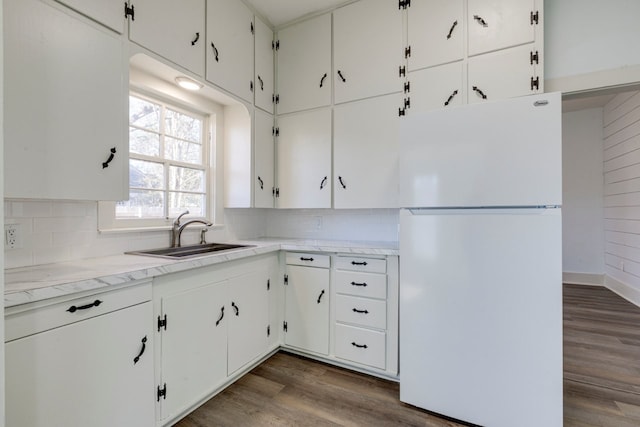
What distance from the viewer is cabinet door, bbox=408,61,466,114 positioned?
202 cm

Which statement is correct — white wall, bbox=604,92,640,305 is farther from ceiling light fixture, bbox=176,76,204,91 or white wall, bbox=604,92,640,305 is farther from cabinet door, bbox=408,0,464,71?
ceiling light fixture, bbox=176,76,204,91

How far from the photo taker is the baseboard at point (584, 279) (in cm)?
461

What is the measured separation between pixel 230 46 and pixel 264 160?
0.92 m

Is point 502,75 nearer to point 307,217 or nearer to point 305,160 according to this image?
point 305,160

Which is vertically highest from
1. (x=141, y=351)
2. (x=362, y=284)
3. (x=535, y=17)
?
(x=535, y=17)

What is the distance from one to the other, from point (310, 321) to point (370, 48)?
2.22 m

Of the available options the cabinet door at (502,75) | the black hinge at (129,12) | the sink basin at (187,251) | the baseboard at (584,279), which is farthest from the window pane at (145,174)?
the baseboard at (584,279)

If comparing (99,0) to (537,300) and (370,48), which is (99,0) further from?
(537,300)

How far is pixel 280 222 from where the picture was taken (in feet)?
10.0

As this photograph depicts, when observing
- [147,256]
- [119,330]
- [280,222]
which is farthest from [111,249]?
[280,222]

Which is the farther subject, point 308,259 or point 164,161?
point 308,259

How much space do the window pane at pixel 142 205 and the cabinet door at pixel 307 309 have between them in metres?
1.07

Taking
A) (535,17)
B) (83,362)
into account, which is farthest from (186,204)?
(535,17)

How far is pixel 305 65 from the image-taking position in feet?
8.45
